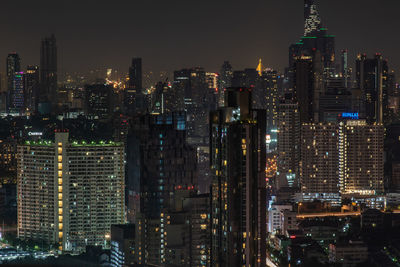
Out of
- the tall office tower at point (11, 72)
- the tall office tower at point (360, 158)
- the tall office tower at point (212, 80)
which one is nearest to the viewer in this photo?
the tall office tower at point (212, 80)

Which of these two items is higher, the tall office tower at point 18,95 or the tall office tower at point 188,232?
the tall office tower at point 18,95

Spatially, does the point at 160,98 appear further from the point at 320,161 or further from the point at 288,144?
the point at 320,161

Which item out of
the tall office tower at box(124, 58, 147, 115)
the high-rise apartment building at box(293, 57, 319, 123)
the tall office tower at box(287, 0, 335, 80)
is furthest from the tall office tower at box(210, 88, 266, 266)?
the tall office tower at box(287, 0, 335, 80)

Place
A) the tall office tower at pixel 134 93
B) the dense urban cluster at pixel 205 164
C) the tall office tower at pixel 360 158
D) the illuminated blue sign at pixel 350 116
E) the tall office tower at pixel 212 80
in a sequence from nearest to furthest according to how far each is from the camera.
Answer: the dense urban cluster at pixel 205 164 < the tall office tower at pixel 134 93 < the tall office tower at pixel 212 80 < the tall office tower at pixel 360 158 < the illuminated blue sign at pixel 350 116

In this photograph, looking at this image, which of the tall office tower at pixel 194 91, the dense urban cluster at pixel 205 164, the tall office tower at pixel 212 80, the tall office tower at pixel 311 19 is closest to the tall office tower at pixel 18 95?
the dense urban cluster at pixel 205 164

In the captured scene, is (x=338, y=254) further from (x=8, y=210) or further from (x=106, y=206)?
(x=8, y=210)

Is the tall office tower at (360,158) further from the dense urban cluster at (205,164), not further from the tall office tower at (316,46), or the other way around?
the tall office tower at (316,46)

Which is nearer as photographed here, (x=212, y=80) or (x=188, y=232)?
(x=188, y=232)

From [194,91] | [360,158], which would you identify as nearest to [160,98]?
[194,91]
